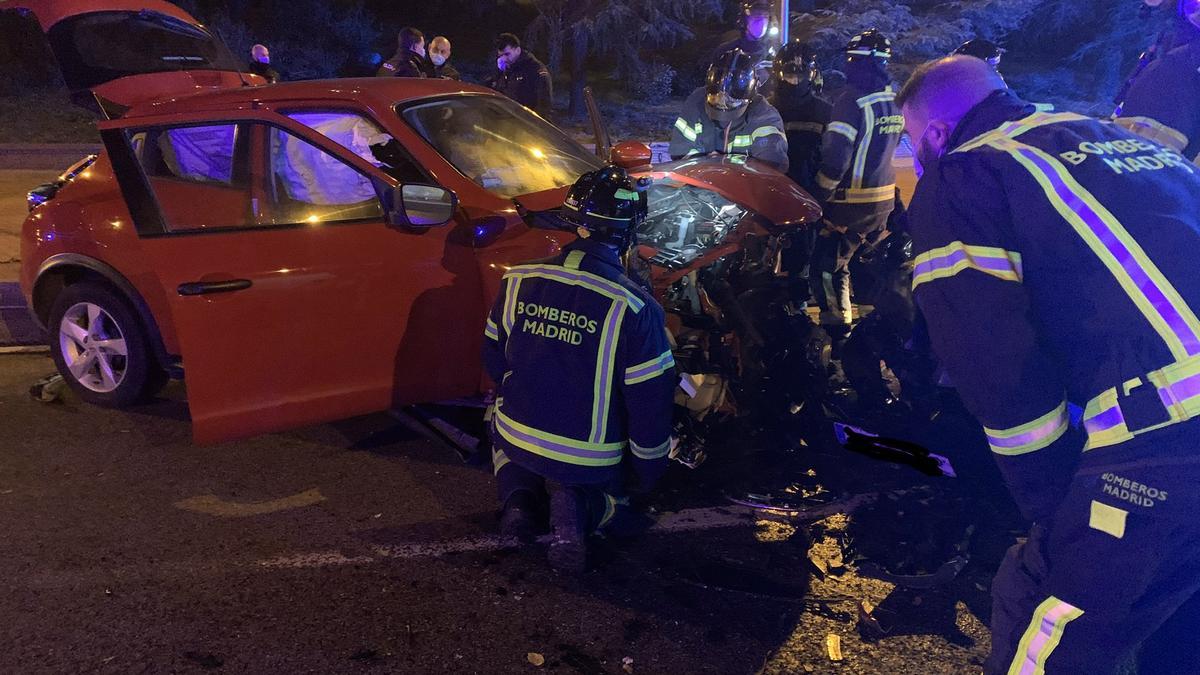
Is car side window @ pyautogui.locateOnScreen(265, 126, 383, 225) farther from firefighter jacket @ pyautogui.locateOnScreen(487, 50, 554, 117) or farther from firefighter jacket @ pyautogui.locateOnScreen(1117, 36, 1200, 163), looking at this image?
firefighter jacket @ pyautogui.locateOnScreen(487, 50, 554, 117)

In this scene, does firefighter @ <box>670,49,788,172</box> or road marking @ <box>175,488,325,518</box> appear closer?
road marking @ <box>175,488,325,518</box>

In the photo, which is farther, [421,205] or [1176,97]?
[1176,97]

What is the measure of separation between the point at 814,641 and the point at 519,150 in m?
2.79

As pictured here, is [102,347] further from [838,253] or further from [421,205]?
[838,253]

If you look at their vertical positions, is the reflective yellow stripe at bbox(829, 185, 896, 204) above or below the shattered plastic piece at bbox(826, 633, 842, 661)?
above

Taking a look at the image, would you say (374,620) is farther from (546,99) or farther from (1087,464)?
(546,99)

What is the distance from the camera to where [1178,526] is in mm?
1779

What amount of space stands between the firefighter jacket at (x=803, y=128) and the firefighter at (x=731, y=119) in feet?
0.89

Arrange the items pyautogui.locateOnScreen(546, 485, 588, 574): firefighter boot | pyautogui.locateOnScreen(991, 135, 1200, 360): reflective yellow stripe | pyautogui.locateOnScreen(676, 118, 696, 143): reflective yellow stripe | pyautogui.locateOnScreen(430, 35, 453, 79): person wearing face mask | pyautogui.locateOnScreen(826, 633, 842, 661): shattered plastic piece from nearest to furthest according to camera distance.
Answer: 1. pyautogui.locateOnScreen(991, 135, 1200, 360): reflective yellow stripe
2. pyautogui.locateOnScreen(826, 633, 842, 661): shattered plastic piece
3. pyautogui.locateOnScreen(546, 485, 588, 574): firefighter boot
4. pyautogui.locateOnScreen(676, 118, 696, 143): reflective yellow stripe
5. pyautogui.locateOnScreen(430, 35, 453, 79): person wearing face mask


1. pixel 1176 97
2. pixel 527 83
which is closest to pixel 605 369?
pixel 1176 97

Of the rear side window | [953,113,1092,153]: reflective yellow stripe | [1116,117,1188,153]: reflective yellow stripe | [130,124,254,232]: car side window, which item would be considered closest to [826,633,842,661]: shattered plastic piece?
[953,113,1092,153]: reflective yellow stripe

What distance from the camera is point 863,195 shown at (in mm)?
5348

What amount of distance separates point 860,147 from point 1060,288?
3486mm

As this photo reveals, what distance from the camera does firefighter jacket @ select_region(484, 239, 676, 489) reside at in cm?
290
